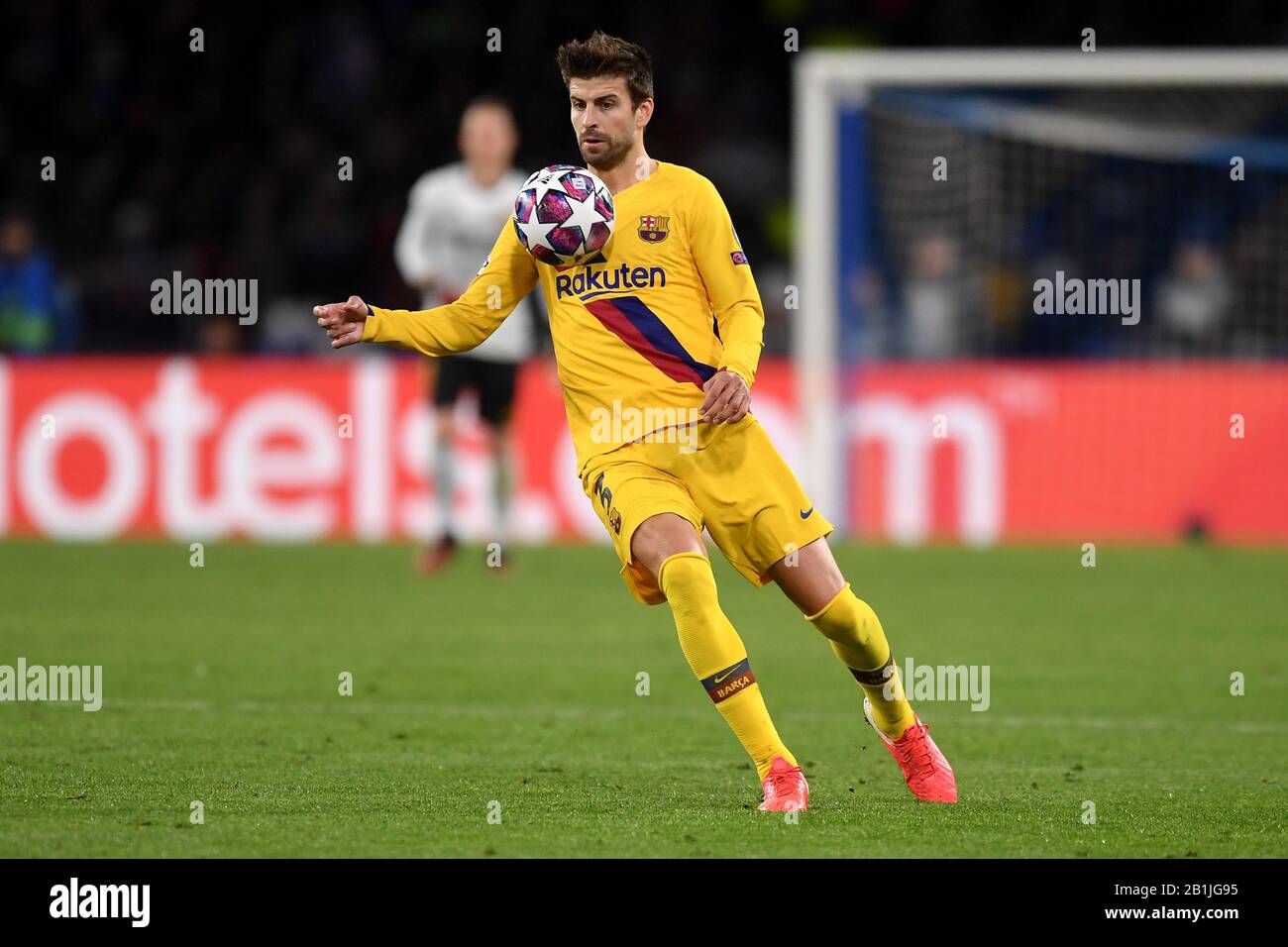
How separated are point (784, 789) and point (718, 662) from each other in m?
0.40

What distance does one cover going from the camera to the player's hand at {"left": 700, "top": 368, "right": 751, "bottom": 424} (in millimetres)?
5523

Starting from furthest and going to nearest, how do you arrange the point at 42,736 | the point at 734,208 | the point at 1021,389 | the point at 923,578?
the point at 734,208 < the point at 1021,389 < the point at 923,578 < the point at 42,736

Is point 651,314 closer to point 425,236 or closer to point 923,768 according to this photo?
point 923,768

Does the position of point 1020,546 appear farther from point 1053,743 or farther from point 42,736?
point 42,736

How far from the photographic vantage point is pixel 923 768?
589 cm

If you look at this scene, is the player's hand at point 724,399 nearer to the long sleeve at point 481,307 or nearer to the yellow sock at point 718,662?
the yellow sock at point 718,662

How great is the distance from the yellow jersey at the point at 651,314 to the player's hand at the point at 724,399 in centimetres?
26

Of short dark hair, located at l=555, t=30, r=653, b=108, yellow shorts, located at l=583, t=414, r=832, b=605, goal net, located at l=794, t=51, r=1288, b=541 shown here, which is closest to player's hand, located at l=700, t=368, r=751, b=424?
yellow shorts, located at l=583, t=414, r=832, b=605

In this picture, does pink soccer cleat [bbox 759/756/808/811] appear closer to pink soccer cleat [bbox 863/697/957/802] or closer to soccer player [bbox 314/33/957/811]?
soccer player [bbox 314/33/957/811]

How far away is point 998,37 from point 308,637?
1405 centimetres

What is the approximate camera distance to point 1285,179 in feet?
55.0

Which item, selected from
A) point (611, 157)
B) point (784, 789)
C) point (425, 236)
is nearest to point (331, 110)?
point (425, 236)

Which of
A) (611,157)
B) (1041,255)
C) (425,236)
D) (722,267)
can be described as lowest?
(722,267)
